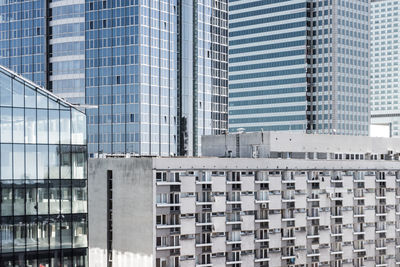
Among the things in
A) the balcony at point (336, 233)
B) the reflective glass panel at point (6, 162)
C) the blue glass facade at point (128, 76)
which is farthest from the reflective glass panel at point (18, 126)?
the blue glass facade at point (128, 76)

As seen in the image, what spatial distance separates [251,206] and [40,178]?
1909 inches

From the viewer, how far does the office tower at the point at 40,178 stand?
73688mm

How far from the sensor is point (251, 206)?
117 m

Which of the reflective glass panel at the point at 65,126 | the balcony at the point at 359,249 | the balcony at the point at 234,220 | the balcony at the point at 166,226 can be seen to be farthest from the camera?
the balcony at the point at 359,249

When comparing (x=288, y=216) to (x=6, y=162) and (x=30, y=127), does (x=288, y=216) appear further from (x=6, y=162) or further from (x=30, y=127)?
(x=6, y=162)

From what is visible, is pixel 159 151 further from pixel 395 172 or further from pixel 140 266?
pixel 140 266

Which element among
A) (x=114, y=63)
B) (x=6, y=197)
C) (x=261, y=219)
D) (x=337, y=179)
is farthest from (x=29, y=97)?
(x=114, y=63)

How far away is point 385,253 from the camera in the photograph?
133875 millimetres

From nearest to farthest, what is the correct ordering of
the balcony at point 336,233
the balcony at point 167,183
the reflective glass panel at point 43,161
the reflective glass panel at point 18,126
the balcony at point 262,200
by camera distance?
the reflective glass panel at point 18,126 < the reflective glass panel at point 43,161 < the balcony at point 167,183 < the balcony at point 262,200 < the balcony at point 336,233

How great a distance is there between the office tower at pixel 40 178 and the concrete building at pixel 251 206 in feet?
100

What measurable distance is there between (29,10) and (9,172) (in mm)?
133385

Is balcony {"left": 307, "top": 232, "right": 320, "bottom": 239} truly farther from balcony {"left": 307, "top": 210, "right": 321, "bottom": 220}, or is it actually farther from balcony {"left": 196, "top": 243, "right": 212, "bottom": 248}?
balcony {"left": 196, "top": 243, "right": 212, "bottom": 248}

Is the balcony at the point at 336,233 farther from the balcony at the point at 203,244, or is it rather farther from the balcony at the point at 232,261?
the balcony at the point at 203,244

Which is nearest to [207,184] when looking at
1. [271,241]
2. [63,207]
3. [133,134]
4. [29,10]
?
[271,241]
